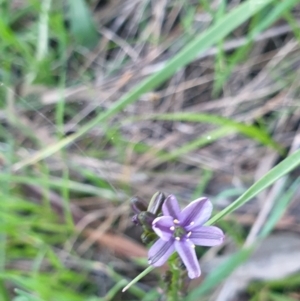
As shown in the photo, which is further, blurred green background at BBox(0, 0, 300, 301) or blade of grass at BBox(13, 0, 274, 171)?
blurred green background at BBox(0, 0, 300, 301)

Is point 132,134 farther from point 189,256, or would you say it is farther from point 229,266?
point 189,256

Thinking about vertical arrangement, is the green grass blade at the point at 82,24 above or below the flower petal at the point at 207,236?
above

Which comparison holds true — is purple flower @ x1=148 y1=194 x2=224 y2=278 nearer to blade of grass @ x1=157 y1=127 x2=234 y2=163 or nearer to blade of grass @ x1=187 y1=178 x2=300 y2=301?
blade of grass @ x1=187 y1=178 x2=300 y2=301

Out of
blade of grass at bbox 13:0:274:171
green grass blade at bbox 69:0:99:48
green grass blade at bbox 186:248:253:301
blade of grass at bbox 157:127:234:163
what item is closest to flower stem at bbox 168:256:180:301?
green grass blade at bbox 186:248:253:301

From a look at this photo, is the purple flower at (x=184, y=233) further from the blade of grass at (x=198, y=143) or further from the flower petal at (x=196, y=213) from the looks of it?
the blade of grass at (x=198, y=143)

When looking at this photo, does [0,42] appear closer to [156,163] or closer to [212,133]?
[156,163]

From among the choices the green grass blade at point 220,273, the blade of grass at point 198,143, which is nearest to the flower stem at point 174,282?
the green grass blade at point 220,273

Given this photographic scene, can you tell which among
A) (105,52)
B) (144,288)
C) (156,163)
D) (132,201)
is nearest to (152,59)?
(105,52)

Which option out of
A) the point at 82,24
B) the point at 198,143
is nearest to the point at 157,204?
the point at 198,143
